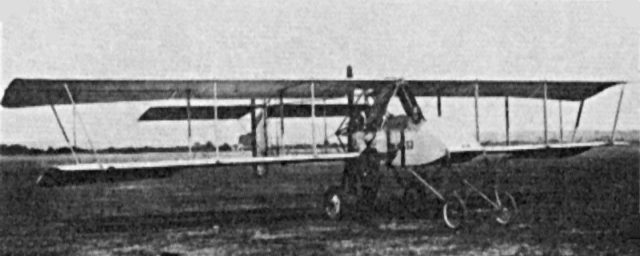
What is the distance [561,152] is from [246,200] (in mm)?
8248

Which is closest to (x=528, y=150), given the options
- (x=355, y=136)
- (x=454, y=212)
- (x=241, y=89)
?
(x=454, y=212)

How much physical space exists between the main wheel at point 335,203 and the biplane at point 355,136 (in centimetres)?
2

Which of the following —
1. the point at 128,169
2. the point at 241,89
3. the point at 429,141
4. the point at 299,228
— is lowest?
the point at 299,228

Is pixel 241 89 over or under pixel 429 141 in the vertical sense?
over

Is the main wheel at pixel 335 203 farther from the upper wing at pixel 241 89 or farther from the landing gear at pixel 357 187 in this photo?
the upper wing at pixel 241 89

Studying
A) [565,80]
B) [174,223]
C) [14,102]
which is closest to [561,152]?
[565,80]

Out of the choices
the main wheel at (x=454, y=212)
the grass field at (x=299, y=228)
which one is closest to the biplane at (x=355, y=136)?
the main wheel at (x=454, y=212)

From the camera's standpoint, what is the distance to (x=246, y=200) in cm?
2109

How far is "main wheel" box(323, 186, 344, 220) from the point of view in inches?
591

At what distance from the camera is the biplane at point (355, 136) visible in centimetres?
1371

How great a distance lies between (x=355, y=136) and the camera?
15656mm

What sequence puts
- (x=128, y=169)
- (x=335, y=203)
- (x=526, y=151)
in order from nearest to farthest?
(x=128, y=169) < (x=335, y=203) < (x=526, y=151)

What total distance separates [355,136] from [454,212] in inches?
116

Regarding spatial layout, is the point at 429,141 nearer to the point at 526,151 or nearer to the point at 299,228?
the point at 526,151
